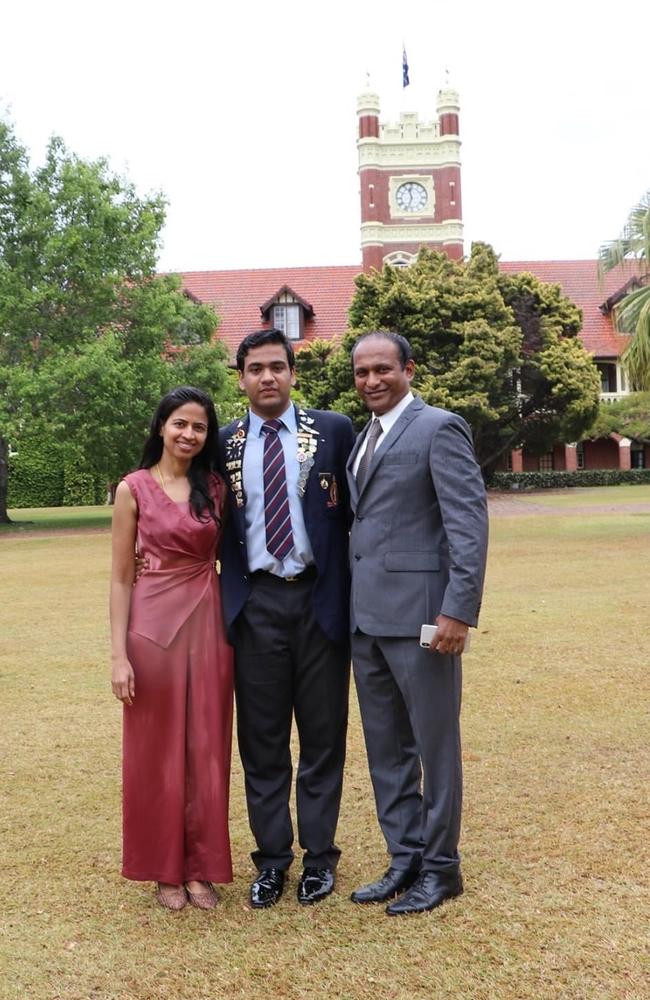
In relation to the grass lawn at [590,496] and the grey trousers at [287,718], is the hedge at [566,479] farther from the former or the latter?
the grey trousers at [287,718]

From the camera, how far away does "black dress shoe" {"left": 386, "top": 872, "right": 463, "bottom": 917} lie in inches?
142

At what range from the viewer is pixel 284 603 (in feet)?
12.3

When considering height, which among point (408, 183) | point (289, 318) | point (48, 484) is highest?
point (408, 183)

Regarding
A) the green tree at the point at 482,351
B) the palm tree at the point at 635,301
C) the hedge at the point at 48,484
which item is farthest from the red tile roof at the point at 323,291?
the palm tree at the point at 635,301

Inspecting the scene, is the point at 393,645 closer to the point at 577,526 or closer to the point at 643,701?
the point at 643,701

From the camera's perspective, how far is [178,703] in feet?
12.3

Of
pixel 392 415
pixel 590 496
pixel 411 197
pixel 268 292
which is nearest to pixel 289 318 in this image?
pixel 268 292

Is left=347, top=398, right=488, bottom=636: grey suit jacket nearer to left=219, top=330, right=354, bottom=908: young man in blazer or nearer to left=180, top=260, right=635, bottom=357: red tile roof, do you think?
left=219, top=330, right=354, bottom=908: young man in blazer

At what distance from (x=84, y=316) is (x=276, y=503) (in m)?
23.1

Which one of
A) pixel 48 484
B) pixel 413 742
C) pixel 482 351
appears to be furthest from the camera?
pixel 48 484

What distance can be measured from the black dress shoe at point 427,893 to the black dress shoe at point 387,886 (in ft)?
0.15

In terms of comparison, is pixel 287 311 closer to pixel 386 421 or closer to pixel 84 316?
pixel 84 316

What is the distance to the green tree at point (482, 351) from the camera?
93.2 feet

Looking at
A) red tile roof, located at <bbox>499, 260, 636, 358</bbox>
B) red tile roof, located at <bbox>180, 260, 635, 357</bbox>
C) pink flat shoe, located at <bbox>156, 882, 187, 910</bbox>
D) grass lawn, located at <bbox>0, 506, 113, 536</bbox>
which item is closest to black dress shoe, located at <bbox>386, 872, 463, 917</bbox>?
A: pink flat shoe, located at <bbox>156, 882, 187, 910</bbox>
